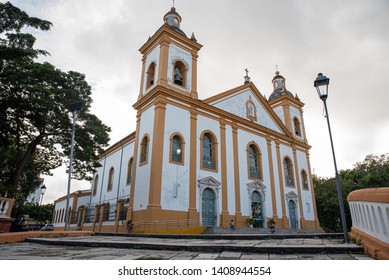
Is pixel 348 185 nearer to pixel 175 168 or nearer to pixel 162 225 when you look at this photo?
pixel 175 168

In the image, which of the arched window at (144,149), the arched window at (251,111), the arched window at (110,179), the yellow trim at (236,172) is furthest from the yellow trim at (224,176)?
the arched window at (110,179)

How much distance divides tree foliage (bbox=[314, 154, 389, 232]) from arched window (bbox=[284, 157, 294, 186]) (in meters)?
6.52

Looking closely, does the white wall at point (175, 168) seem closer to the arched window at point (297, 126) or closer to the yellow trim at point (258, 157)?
the yellow trim at point (258, 157)

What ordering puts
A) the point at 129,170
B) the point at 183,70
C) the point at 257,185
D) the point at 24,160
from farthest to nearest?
1. the point at 129,170
2. the point at 257,185
3. the point at 183,70
4. the point at 24,160

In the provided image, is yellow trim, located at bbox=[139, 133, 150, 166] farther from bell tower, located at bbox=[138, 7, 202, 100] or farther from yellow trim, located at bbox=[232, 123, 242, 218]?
yellow trim, located at bbox=[232, 123, 242, 218]

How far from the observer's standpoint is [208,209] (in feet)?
50.0

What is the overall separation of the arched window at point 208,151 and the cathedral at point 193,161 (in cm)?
7

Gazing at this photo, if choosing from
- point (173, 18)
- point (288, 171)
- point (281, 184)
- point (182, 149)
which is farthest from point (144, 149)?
point (288, 171)

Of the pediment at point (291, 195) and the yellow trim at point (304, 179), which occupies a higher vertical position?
the yellow trim at point (304, 179)

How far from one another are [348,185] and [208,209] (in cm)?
1993

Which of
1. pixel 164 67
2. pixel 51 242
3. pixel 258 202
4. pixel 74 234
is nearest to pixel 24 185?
pixel 74 234

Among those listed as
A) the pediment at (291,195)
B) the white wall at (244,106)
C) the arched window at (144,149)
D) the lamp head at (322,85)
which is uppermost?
the white wall at (244,106)

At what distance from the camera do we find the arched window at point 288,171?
21438 millimetres

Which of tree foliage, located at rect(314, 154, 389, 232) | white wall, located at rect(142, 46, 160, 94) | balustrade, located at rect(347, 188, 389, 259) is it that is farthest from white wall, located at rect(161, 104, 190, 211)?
tree foliage, located at rect(314, 154, 389, 232)
